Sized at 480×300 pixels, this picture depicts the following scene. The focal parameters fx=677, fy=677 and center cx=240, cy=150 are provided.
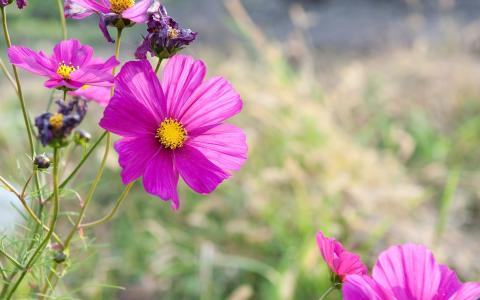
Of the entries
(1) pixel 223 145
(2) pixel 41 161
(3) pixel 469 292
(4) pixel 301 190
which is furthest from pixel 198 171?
(4) pixel 301 190

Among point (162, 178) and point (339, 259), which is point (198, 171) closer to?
point (162, 178)

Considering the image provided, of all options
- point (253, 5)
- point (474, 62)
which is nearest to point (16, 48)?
point (474, 62)

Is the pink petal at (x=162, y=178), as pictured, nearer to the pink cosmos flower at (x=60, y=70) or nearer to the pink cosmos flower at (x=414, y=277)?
the pink cosmos flower at (x=60, y=70)

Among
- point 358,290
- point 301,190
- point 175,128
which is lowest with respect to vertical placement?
point 358,290

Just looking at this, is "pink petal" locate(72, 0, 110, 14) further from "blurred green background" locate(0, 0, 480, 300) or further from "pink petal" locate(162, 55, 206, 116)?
"blurred green background" locate(0, 0, 480, 300)

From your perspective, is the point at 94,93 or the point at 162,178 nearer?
the point at 162,178

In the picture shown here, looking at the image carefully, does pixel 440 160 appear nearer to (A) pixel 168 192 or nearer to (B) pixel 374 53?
(B) pixel 374 53
